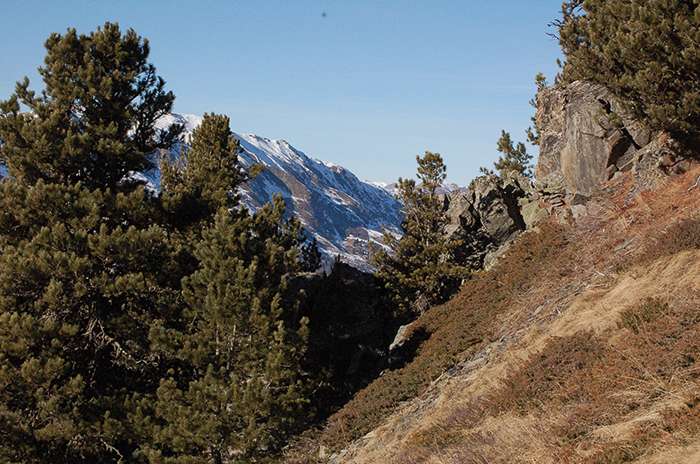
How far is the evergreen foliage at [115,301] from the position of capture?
13.6 m

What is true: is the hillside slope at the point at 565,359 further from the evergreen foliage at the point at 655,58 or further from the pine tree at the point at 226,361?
the pine tree at the point at 226,361

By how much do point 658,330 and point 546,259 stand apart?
11882mm

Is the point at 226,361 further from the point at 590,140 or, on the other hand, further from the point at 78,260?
the point at 590,140

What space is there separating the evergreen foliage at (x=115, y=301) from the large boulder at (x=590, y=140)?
14.3m

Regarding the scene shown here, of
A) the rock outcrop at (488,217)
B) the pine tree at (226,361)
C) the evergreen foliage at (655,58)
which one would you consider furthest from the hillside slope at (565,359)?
the rock outcrop at (488,217)

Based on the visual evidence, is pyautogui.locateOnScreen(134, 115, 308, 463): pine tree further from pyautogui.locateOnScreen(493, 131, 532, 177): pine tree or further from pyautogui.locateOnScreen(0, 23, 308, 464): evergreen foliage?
pyautogui.locateOnScreen(493, 131, 532, 177): pine tree

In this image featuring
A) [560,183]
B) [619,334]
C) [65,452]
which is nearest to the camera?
[619,334]

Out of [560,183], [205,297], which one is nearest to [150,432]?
[205,297]

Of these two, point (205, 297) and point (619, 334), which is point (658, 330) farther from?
point (205, 297)

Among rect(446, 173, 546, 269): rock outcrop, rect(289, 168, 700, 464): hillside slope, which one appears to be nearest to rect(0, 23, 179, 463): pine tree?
rect(289, 168, 700, 464): hillside slope

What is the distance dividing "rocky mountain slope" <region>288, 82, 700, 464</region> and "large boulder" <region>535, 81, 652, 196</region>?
0.07m

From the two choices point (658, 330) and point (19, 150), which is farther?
point (19, 150)

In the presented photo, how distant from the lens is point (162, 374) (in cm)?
1638

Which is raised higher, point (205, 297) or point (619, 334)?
point (205, 297)
